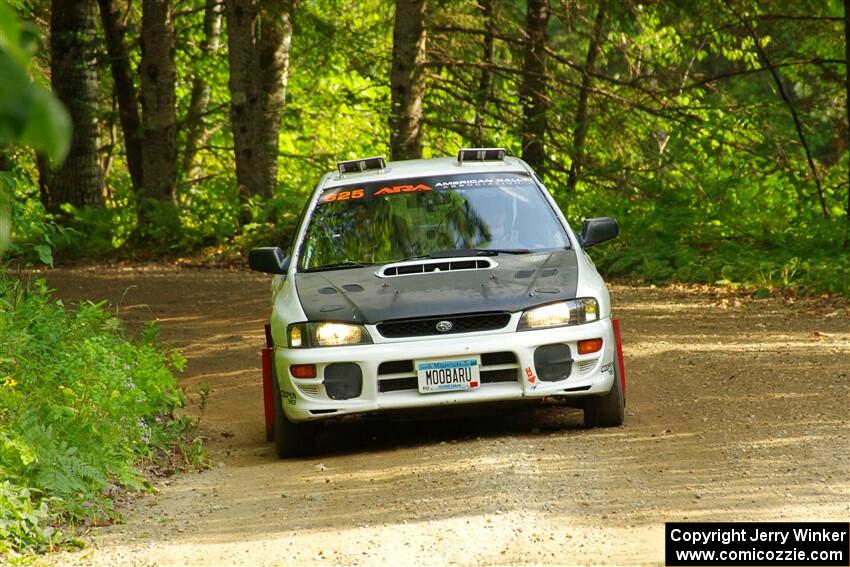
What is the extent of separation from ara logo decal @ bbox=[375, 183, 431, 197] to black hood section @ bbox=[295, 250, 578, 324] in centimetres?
102

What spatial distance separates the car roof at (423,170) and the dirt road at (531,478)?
6.00ft

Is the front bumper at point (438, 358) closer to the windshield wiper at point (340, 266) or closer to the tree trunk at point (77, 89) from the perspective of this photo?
the windshield wiper at point (340, 266)

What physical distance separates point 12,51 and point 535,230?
7174 millimetres

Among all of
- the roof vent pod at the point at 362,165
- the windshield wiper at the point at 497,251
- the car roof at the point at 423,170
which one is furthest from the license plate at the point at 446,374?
the roof vent pod at the point at 362,165

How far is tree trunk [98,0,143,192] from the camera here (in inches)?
893

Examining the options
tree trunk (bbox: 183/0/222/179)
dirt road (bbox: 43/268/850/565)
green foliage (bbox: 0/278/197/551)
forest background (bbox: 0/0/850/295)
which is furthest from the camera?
tree trunk (bbox: 183/0/222/179)

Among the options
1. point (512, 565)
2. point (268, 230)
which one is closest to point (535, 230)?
point (512, 565)

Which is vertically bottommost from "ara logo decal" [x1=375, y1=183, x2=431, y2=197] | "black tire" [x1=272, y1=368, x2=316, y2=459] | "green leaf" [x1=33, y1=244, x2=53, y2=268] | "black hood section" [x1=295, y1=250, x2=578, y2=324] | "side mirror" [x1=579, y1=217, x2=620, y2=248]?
"black tire" [x1=272, y1=368, x2=316, y2=459]

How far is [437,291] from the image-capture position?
24.5 feet

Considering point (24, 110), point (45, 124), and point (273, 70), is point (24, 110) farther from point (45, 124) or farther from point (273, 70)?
point (273, 70)

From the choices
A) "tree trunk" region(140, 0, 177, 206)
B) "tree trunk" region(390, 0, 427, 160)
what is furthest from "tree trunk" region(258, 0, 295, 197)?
"tree trunk" region(390, 0, 427, 160)

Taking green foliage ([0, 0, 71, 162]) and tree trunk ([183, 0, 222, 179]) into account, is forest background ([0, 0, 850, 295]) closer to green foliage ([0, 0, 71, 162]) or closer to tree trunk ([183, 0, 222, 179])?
tree trunk ([183, 0, 222, 179])

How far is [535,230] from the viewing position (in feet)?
28.1

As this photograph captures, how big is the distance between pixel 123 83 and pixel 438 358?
18.2 m
